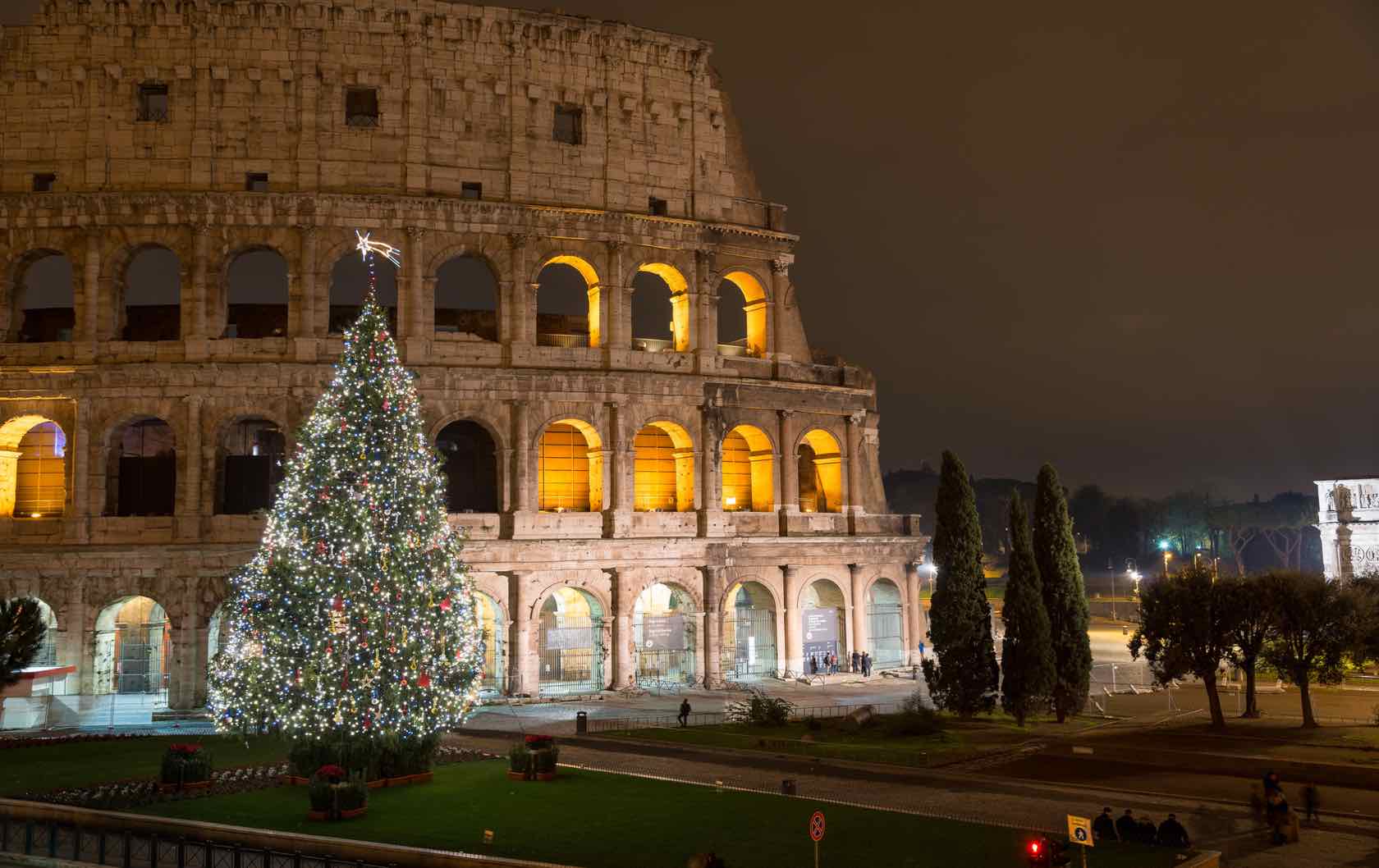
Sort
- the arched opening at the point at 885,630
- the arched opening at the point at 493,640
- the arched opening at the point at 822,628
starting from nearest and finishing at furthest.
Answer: the arched opening at the point at 493,640 → the arched opening at the point at 822,628 → the arched opening at the point at 885,630

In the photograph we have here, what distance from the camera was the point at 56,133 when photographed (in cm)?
3534

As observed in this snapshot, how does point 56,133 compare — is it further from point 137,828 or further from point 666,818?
point 666,818

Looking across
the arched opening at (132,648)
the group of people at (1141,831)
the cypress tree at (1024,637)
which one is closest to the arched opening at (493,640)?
the arched opening at (132,648)

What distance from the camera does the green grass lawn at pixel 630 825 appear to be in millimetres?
16141

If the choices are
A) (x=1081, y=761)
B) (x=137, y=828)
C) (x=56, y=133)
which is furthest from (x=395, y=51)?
(x=1081, y=761)

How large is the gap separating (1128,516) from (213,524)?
385 ft

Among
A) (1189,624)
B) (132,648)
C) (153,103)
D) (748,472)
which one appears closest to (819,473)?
(748,472)

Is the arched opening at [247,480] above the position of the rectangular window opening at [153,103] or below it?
below

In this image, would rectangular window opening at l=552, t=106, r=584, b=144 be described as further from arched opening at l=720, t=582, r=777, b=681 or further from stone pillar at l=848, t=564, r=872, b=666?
stone pillar at l=848, t=564, r=872, b=666

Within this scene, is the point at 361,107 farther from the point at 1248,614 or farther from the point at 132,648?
the point at 1248,614

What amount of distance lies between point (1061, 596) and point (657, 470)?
15.1 metres

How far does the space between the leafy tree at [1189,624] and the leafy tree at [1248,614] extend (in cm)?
13

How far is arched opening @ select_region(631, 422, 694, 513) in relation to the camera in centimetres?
3959

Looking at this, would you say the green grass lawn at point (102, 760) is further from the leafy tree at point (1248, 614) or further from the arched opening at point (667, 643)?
the leafy tree at point (1248, 614)
